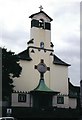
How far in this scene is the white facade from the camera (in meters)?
52.5

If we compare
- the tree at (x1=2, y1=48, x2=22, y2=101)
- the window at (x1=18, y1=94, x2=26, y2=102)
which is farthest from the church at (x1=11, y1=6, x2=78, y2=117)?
the tree at (x1=2, y1=48, x2=22, y2=101)

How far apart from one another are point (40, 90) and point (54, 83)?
3.77 metres

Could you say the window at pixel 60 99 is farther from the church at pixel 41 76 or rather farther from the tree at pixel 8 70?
the tree at pixel 8 70

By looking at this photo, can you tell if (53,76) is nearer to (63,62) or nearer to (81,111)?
(63,62)

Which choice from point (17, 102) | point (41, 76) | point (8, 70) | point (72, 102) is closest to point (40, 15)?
point (41, 76)

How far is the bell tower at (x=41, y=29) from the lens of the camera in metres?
54.7

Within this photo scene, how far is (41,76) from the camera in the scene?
5369 centimetres

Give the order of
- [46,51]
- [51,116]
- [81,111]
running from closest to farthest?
[51,116], [81,111], [46,51]

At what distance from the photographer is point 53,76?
54.7 metres

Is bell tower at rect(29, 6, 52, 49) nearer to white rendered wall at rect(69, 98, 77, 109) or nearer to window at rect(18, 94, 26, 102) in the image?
window at rect(18, 94, 26, 102)

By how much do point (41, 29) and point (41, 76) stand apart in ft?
23.8

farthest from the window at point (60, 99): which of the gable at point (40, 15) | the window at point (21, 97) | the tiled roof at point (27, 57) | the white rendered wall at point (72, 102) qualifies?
the gable at point (40, 15)

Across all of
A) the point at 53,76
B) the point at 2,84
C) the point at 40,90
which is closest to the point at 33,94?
the point at 40,90

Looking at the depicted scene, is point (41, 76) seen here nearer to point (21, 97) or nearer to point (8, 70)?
Answer: point (21, 97)
